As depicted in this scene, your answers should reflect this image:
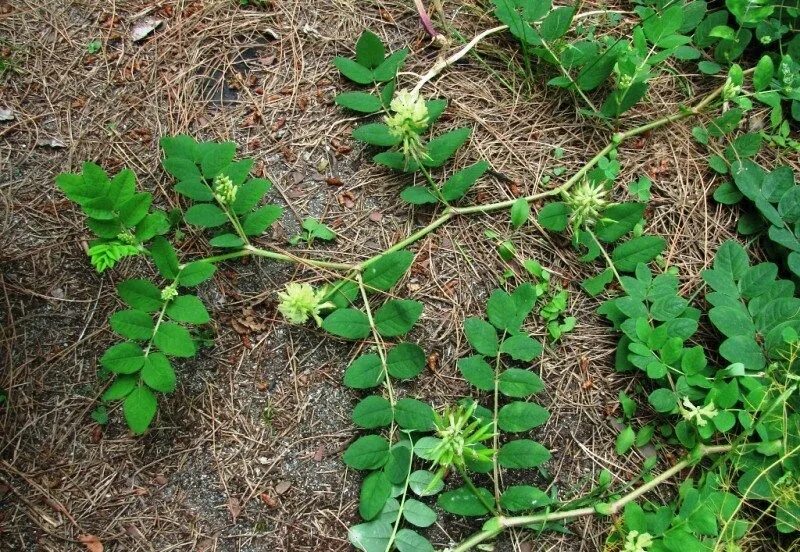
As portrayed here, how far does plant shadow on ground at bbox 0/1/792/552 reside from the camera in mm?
1969

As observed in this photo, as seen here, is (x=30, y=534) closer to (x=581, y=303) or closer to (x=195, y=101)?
(x=195, y=101)

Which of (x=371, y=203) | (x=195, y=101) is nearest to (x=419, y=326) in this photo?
(x=371, y=203)

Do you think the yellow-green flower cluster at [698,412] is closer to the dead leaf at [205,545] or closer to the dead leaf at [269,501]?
the dead leaf at [269,501]

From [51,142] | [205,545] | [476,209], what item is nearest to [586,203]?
[476,209]

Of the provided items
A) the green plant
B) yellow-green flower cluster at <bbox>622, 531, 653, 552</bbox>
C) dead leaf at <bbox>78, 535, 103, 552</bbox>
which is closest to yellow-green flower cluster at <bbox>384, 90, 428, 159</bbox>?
the green plant

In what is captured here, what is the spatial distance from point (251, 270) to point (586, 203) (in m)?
1.14

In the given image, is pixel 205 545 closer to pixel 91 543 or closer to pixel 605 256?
pixel 91 543

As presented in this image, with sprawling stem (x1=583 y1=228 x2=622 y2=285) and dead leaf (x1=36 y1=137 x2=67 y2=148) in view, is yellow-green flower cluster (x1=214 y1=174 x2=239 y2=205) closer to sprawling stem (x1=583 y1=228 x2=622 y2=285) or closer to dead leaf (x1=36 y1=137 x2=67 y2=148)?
dead leaf (x1=36 y1=137 x2=67 y2=148)

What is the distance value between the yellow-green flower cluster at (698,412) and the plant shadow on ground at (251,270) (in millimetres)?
199

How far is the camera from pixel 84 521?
1933mm

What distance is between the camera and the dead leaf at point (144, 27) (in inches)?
Result: 88.2

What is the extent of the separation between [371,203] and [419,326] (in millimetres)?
470

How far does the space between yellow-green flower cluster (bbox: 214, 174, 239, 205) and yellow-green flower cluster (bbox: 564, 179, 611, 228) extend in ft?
3.64

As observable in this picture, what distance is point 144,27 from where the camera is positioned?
2.25m
